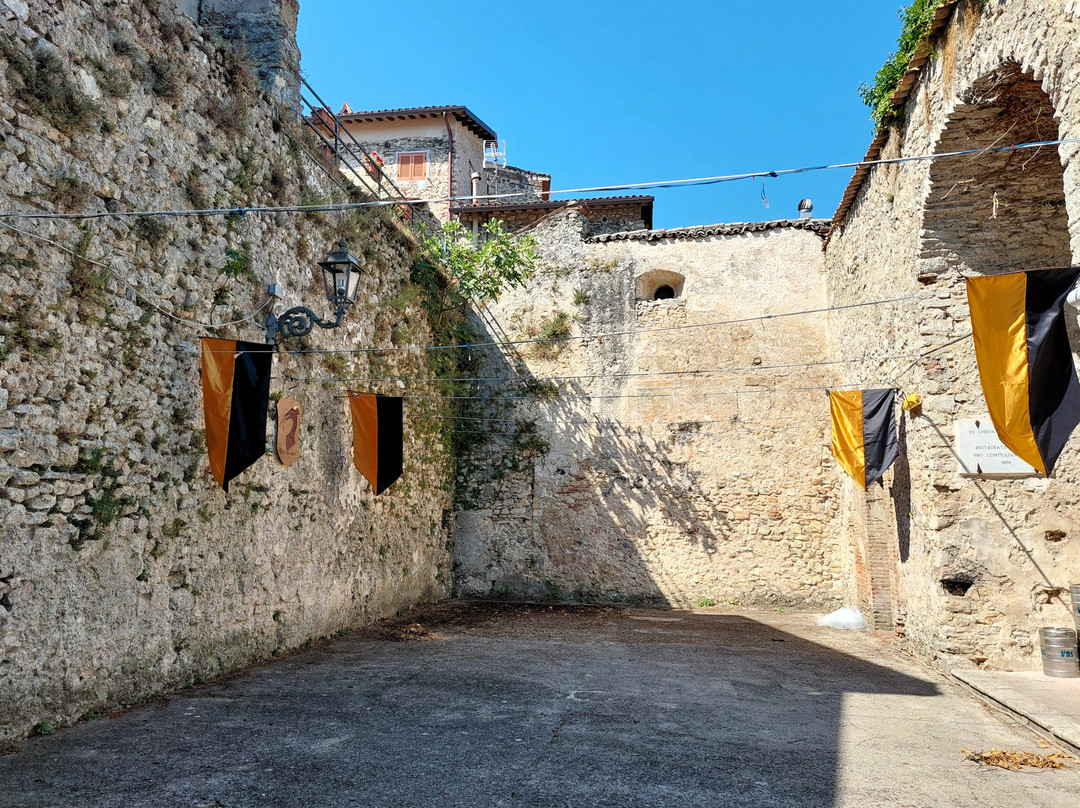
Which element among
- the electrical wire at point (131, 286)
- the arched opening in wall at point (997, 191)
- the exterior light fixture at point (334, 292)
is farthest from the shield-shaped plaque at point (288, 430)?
the arched opening in wall at point (997, 191)

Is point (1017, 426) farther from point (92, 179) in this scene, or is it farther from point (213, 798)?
point (92, 179)

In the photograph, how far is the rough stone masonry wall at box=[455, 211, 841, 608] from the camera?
40.1 ft

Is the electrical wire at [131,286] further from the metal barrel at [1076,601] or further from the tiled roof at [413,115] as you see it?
the tiled roof at [413,115]

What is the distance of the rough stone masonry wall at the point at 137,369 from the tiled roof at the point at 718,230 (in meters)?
6.68

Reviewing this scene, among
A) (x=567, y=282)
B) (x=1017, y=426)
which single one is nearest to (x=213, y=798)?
(x=1017, y=426)

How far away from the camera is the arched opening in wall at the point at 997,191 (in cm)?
661

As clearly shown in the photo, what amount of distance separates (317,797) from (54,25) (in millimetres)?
5048

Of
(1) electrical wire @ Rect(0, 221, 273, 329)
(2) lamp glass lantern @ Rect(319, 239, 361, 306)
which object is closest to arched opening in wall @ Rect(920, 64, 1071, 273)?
(2) lamp glass lantern @ Rect(319, 239, 361, 306)

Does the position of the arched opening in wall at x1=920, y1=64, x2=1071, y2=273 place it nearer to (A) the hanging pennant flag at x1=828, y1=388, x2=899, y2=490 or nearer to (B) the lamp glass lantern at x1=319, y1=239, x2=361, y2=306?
(A) the hanging pennant flag at x1=828, y1=388, x2=899, y2=490

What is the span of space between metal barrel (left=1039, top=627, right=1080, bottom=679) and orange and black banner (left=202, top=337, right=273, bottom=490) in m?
7.09

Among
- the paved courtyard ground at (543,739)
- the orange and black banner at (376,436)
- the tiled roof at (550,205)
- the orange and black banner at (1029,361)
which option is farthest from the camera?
the tiled roof at (550,205)

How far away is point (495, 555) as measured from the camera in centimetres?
1307

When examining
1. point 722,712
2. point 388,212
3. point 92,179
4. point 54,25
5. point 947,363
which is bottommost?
point 722,712

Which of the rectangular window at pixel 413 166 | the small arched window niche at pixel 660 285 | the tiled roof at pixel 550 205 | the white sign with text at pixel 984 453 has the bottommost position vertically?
the white sign with text at pixel 984 453
